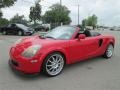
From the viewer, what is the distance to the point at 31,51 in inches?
171

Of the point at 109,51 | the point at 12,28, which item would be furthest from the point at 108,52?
the point at 12,28

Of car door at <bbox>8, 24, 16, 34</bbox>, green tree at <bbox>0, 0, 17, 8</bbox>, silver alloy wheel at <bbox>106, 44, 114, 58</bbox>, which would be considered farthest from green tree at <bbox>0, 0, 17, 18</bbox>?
silver alloy wheel at <bbox>106, 44, 114, 58</bbox>

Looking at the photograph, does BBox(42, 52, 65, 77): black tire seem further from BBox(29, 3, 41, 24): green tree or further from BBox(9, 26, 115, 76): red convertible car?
BBox(29, 3, 41, 24): green tree

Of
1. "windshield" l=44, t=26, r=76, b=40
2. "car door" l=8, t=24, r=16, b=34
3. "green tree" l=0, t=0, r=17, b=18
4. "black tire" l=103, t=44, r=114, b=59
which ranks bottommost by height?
"black tire" l=103, t=44, r=114, b=59

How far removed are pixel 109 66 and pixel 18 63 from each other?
2.93m

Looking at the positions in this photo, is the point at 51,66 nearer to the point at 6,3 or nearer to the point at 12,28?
the point at 12,28

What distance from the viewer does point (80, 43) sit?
528 cm

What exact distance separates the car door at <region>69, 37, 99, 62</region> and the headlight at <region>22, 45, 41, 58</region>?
3.42ft

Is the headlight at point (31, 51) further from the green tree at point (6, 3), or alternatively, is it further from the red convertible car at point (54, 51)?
the green tree at point (6, 3)

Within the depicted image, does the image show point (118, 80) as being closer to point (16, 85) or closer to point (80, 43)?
point (80, 43)

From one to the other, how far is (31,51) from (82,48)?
5.56 feet

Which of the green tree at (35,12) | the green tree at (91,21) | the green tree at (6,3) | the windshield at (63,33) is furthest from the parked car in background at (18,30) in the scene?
the green tree at (91,21)

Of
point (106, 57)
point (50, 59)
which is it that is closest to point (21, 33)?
point (106, 57)

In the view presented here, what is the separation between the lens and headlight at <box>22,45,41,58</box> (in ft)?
14.1
